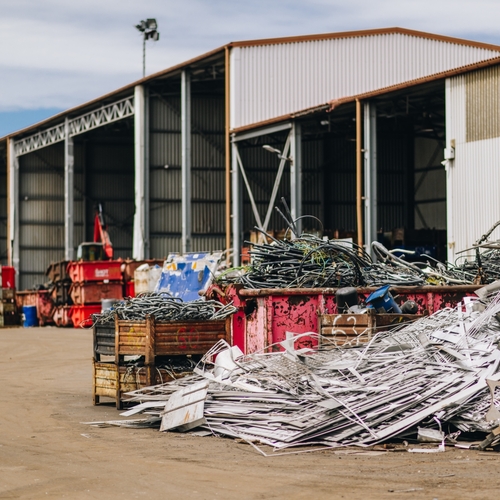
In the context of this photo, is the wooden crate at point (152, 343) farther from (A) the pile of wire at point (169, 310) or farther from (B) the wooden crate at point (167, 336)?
(A) the pile of wire at point (169, 310)

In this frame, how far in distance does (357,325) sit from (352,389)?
1945 millimetres

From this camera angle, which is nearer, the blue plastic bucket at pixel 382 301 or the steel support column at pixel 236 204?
the blue plastic bucket at pixel 382 301

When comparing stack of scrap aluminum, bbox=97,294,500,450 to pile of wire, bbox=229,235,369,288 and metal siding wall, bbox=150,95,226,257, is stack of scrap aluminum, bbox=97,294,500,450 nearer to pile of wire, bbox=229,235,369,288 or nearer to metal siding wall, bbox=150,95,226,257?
pile of wire, bbox=229,235,369,288

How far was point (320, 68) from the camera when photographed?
32.3m

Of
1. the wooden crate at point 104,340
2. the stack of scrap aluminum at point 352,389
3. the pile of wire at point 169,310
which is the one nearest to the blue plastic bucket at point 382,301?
the stack of scrap aluminum at point 352,389

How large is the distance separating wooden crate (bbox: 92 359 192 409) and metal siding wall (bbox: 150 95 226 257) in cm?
2428

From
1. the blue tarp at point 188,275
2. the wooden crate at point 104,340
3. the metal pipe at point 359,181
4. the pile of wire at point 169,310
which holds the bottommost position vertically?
the wooden crate at point 104,340

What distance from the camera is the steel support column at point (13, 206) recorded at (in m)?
43.9

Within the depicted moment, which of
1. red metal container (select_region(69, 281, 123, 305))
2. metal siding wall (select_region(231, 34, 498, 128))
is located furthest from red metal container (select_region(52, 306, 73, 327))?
metal siding wall (select_region(231, 34, 498, 128))

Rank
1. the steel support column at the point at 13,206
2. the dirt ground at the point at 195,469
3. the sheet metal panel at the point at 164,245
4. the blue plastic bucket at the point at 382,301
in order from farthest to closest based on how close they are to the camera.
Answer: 1. the steel support column at the point at 13,206
2. the sheet metal panel at the point at 164,245
3. the blue plastic bucket at the point at 382,301
4. the dirt ground at the point at 195,469

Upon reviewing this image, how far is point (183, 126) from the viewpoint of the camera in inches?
1314

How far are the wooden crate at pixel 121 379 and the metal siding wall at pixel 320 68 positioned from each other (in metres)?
20.8

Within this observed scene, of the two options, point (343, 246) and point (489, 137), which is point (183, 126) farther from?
point (343, 246)

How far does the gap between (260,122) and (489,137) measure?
964cm
